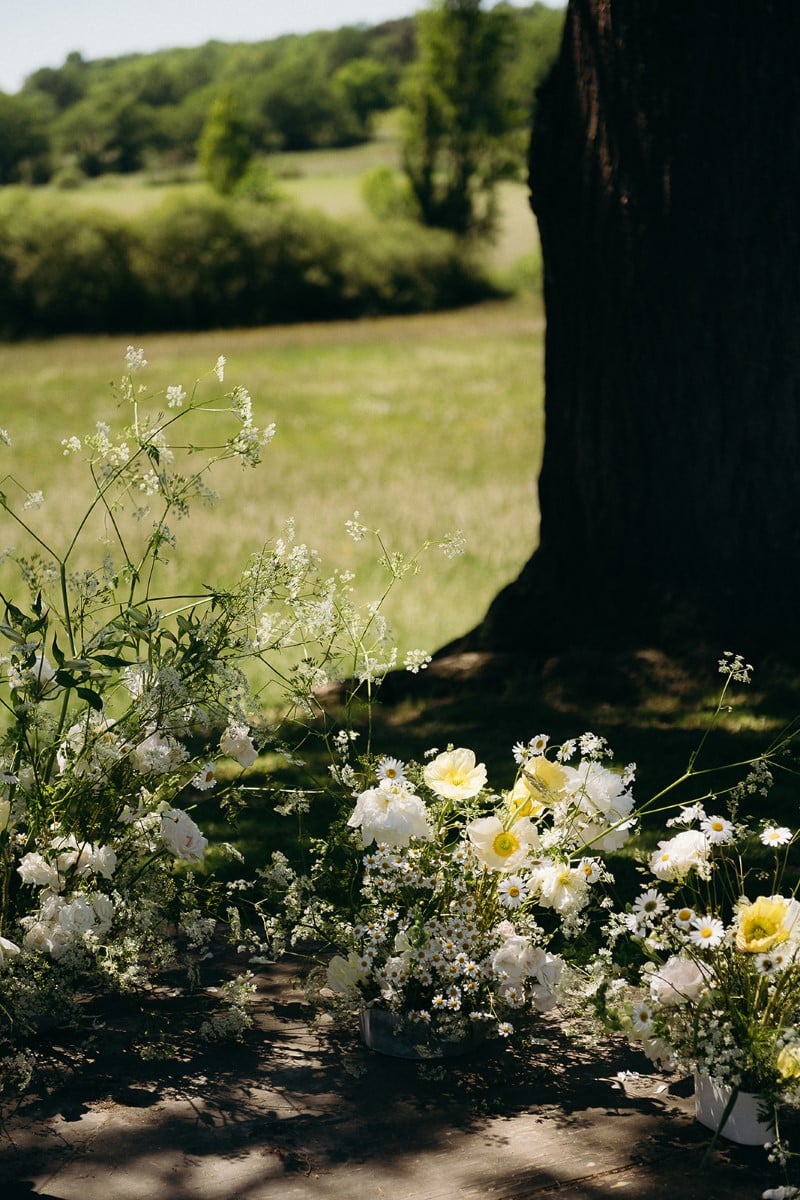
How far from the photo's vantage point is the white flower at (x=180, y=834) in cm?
335

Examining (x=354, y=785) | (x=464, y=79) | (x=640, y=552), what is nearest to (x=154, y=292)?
(x=464, y=79)

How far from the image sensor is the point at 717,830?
9.91 feet

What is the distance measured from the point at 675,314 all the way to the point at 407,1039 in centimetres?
350

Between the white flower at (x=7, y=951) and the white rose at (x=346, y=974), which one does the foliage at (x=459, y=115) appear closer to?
the white rose at (x=346, y=974)

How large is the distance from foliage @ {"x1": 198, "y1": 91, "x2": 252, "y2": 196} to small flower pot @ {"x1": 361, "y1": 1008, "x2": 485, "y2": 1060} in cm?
3647

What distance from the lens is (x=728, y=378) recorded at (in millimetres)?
5703

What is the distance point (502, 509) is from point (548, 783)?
8.95 meters

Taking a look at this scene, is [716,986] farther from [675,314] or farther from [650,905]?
[675,314]

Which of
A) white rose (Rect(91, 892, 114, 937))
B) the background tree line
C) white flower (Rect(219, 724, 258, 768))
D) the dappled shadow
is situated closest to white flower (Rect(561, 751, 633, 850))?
the dappled shadow

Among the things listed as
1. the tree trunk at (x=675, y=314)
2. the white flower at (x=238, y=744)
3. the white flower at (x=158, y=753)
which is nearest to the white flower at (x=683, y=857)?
the white flower at (x=238, y=744)

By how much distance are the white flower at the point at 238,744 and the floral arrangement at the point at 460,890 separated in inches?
10.6

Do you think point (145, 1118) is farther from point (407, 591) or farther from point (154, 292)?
point (154, 292)

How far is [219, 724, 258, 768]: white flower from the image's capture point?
3.46m

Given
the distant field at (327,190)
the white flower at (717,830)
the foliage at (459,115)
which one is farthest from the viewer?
the foliage at (459,115)
